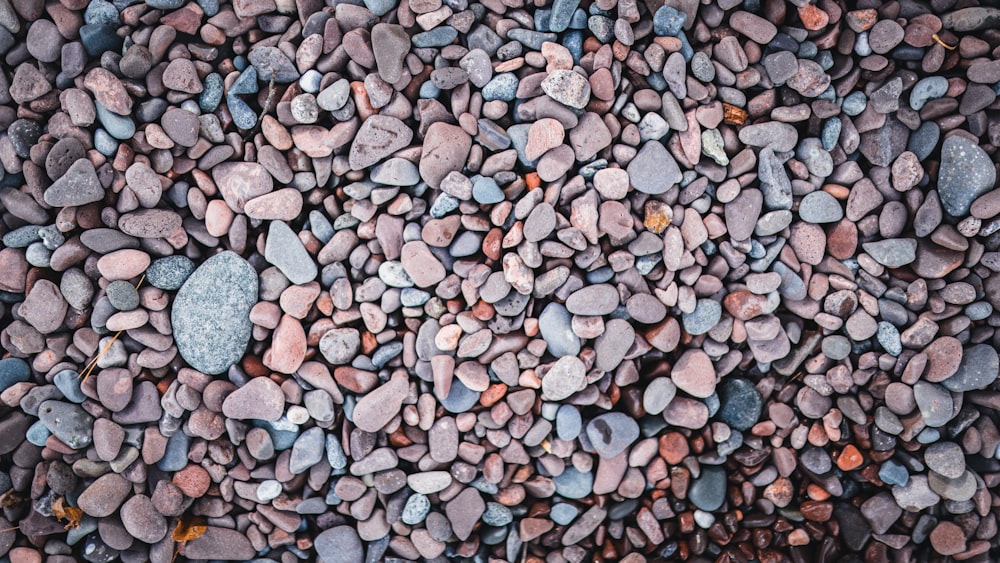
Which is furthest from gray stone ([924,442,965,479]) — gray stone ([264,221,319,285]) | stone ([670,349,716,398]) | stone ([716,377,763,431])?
gray stone ([264,221,319,285])

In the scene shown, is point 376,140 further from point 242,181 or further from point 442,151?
point 242,181

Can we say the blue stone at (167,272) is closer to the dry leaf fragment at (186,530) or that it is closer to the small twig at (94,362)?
the small twig at (94,362)

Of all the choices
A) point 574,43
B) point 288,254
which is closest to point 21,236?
point 288,254

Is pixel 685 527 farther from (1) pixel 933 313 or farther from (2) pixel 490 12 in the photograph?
(2) pixel 490 12

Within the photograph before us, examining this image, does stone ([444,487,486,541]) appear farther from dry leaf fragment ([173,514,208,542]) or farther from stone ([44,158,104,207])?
stone ([44,158,104,207])

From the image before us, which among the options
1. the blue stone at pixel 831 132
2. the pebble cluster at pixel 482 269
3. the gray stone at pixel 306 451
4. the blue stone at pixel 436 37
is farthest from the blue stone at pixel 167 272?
the blue stone at pixel 831 132

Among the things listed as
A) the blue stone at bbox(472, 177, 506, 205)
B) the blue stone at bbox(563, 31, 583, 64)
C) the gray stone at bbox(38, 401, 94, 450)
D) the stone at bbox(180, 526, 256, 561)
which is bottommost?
the stone at bbox(180, 526, 256, 561)

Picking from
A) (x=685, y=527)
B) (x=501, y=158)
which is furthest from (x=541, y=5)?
(x=685, y=527)
